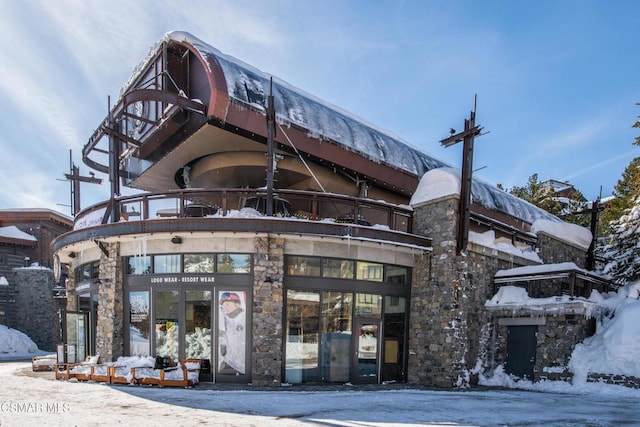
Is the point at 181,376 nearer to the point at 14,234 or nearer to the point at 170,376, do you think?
the point at 170,376

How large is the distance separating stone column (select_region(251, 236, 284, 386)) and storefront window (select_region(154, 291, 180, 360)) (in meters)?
2.37

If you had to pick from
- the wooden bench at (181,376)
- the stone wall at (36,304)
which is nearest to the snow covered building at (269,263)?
the wooden bench at (181,376)

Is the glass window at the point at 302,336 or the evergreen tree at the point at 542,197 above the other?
the evergreen tree at the point at 542,197

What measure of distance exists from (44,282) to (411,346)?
1177 inches

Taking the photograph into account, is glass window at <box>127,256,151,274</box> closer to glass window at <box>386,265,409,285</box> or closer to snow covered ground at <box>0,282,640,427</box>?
snow covered ground at <box>0,282,640,427</box>

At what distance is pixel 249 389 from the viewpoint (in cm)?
990

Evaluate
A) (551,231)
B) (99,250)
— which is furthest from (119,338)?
(551,231)

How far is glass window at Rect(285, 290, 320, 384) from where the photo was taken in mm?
10914

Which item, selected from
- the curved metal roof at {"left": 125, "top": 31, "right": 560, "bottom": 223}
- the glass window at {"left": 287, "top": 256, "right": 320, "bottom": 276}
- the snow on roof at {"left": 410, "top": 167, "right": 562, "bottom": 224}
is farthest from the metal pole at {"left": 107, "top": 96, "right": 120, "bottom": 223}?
the snow on roof at {"left": 410, "top": 167, "right": 562, "bottom": 224}

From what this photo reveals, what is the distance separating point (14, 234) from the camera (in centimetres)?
3238

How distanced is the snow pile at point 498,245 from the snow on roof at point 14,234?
34.1 metres

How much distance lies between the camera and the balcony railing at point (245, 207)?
1109 cm

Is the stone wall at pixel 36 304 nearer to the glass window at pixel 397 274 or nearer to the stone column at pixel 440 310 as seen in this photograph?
the glass window at pixel 397 274

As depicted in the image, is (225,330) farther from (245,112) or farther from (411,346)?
(245,112)
